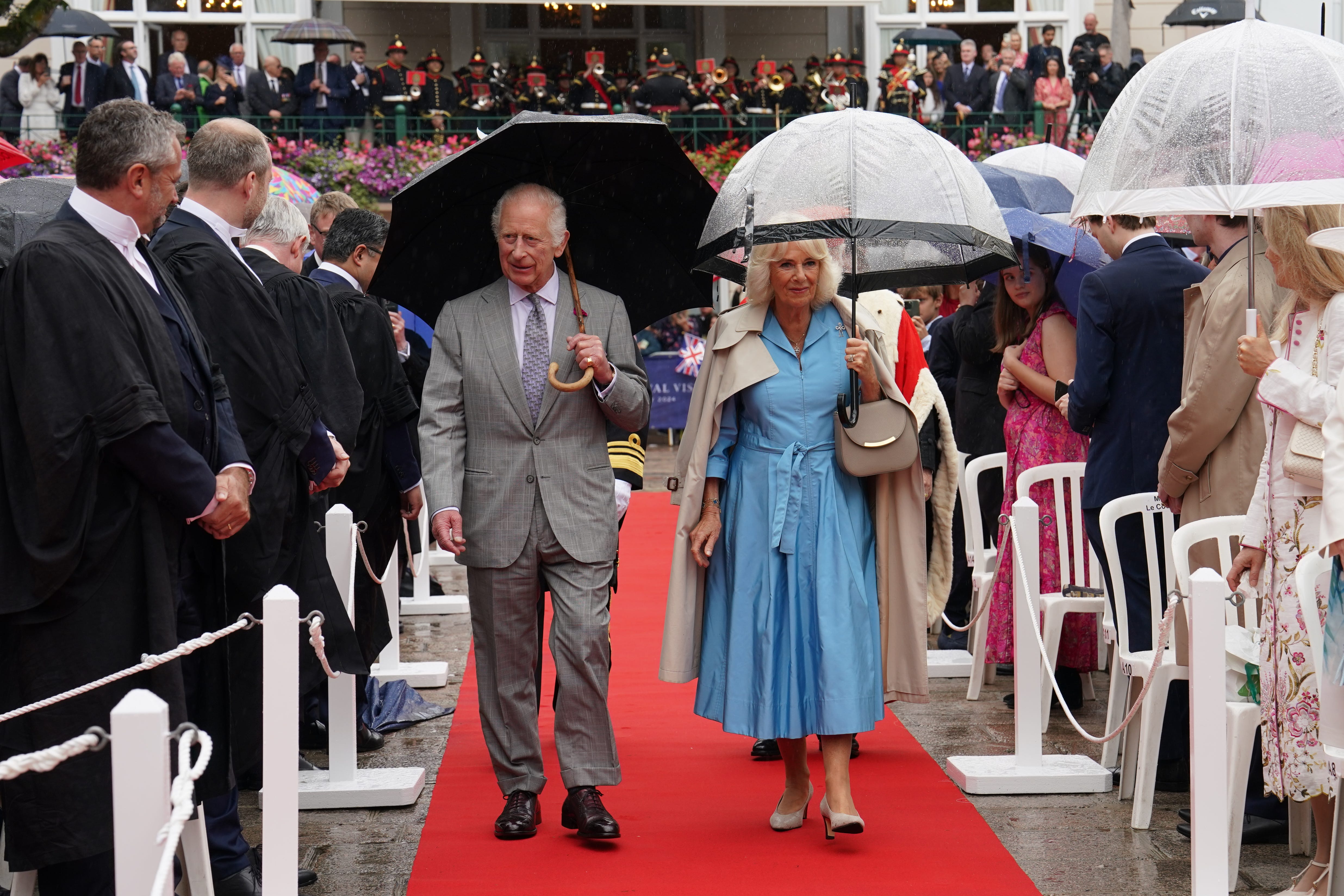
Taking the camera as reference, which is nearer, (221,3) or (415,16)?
(221,3)

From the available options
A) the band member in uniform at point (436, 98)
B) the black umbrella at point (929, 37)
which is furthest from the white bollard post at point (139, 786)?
the black umbrella at point (929, 37)

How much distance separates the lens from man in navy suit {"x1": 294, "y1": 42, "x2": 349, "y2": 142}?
20.3 m

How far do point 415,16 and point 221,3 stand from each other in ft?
12.0

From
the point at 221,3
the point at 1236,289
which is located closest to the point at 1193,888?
the point at 1236,289

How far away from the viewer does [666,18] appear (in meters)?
28.9

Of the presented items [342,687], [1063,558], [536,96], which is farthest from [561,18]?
[342,687]

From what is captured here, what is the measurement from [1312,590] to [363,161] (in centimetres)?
1675

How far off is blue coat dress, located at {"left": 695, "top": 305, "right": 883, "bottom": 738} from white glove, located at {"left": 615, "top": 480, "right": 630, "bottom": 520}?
0.33 metres

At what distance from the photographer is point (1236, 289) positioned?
4.61 m

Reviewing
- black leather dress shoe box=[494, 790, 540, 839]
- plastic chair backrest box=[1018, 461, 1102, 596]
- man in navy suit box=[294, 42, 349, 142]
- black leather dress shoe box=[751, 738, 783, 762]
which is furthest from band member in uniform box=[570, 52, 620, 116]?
black leather dress shoe box=[494, 790, 540, 839]

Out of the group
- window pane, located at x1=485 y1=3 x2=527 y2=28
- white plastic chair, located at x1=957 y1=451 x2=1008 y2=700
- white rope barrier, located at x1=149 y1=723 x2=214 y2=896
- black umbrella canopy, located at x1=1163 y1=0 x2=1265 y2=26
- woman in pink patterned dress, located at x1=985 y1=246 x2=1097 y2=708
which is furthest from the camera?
window pane, located at x1=485 y1=3 x2=527 y2=28

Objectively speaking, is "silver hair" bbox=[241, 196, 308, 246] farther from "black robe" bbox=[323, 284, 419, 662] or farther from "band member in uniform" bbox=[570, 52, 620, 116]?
"band member in uniform" bbox=[570, 52, 620, 116]

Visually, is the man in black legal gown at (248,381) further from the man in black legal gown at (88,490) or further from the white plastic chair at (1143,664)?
the white plastic chair at (1143,664)

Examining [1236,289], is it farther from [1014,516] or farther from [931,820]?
[931,820]
